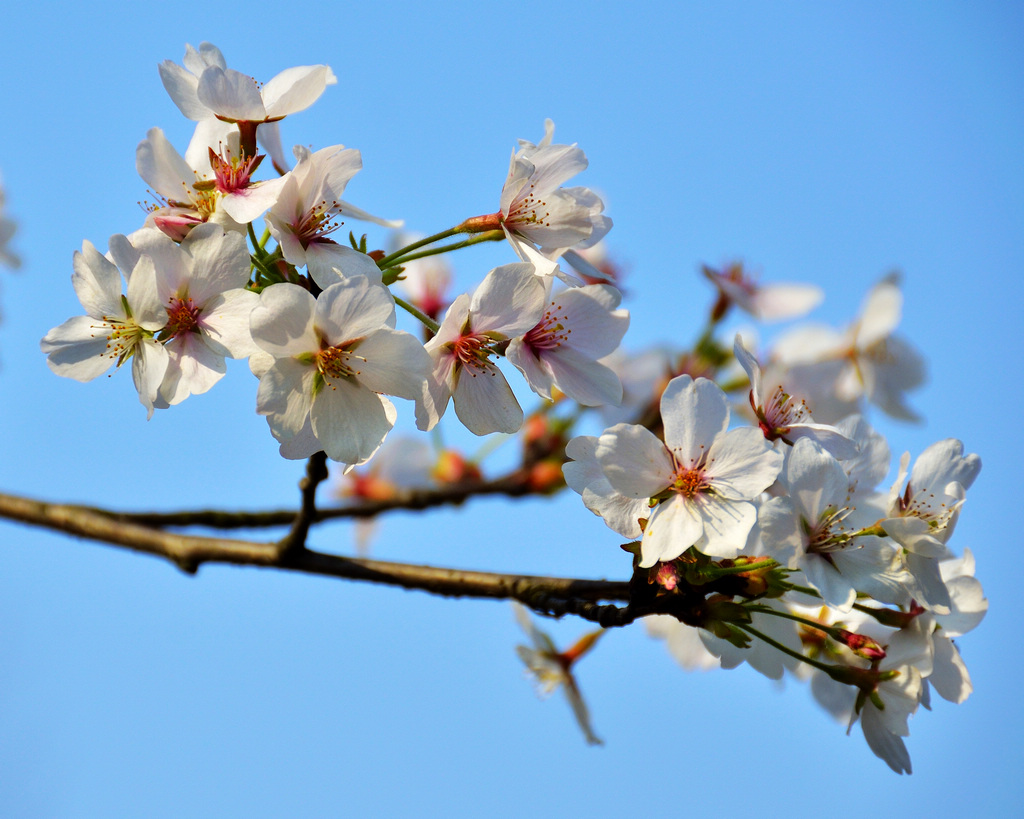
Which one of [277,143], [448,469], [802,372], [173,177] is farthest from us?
[448,469]

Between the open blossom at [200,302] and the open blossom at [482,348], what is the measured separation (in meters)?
0.41

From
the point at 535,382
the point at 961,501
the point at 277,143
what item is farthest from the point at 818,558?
the point at 277,143

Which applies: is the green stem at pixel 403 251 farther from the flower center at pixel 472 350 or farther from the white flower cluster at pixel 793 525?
the white flower cluster at pixel 793 525

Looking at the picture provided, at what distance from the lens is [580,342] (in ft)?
6.64

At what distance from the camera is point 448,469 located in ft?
15.9

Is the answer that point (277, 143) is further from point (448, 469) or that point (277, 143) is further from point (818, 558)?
point (448, 469)

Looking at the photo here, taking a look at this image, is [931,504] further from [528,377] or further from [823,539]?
[528,377]

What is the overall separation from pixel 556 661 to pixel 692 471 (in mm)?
1639

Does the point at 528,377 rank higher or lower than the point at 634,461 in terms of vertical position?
higher

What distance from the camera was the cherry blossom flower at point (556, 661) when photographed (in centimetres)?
322

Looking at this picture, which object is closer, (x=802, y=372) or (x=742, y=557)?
(x=742, y=557)

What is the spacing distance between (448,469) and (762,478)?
3197mm

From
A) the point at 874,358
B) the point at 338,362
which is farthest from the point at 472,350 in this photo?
the point at 874,358

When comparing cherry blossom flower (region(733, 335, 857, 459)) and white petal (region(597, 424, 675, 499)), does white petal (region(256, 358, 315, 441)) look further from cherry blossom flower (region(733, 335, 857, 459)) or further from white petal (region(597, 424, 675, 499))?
cherry blossom flower (region(733, 335, 857, 459))
